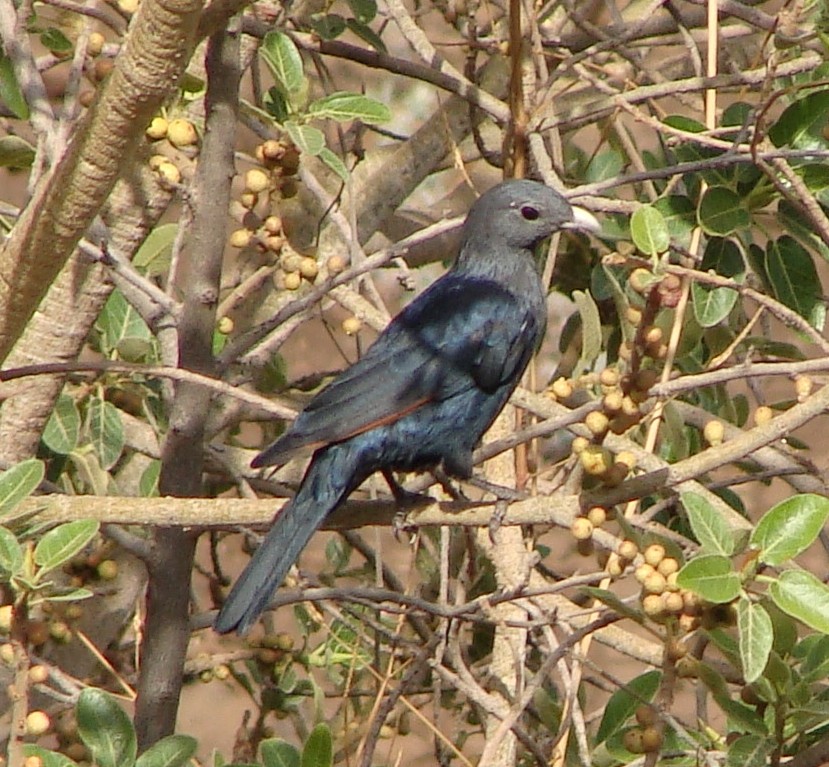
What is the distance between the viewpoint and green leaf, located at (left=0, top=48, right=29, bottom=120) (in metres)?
3.54

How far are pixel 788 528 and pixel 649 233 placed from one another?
624 mm

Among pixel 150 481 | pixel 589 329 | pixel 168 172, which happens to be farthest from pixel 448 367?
pixel 168 172

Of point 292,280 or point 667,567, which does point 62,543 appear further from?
point 667,567

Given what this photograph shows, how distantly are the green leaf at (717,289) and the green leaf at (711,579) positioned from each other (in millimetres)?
943

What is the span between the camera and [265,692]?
412 centimetres

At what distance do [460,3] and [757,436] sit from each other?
194 centimetres

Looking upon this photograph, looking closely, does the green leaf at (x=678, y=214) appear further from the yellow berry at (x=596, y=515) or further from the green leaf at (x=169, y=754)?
the green leaf at (x=169, y=754)

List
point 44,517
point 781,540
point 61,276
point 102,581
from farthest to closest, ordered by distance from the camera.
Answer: point 102,581, point 61,276, point 44,517, point 781,540

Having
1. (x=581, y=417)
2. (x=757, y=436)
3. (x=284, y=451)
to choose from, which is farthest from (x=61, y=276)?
(x=757, y=436)

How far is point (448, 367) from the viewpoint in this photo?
4.20 m

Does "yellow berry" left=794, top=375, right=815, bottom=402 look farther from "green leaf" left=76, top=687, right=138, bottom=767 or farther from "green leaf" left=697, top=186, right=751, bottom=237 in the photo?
"green leaf" left=76, top=687, right=138, bottom=767

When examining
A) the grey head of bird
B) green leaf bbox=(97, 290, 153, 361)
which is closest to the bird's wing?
the grey head of bird

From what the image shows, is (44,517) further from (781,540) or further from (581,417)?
(781,540)

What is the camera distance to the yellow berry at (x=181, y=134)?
347 cm
